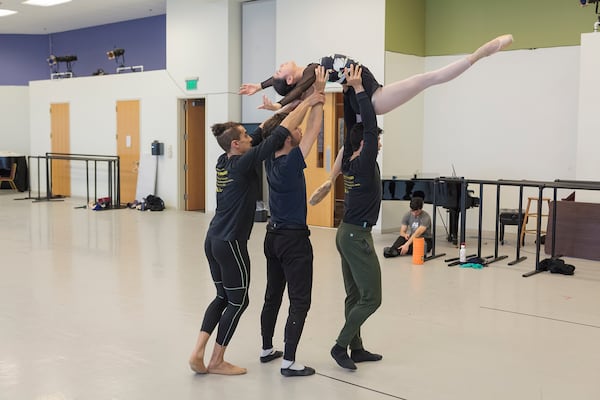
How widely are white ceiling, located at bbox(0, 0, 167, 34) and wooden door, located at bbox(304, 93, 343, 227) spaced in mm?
4832

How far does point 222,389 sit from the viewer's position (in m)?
3.65

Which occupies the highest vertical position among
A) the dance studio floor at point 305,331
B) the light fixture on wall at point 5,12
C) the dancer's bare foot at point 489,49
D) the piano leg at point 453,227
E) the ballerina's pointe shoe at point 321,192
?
the light fixture on wall at point 5,12

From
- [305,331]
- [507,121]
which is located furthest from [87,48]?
[305,331]

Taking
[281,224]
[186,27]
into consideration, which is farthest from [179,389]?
[186,27]

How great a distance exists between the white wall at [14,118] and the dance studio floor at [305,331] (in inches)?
387

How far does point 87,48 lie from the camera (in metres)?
16.3

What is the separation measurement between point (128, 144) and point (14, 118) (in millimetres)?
5135

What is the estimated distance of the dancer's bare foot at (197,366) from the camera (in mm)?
3818

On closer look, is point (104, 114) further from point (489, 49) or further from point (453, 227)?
point (489, 49)

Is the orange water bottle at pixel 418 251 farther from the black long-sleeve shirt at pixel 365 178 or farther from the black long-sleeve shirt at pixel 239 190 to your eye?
the black long-sleeve shirt at pixel 239 190

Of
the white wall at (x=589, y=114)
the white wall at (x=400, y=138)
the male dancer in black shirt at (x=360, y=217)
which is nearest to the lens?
the male dancer in black shirt at (x=360, y=217)

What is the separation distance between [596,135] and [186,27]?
7.82m

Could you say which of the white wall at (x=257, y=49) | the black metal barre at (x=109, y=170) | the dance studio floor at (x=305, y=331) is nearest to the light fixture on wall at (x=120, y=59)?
the black metal barre at (x=109, y=170)

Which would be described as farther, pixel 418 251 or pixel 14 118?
pixel 14 118
